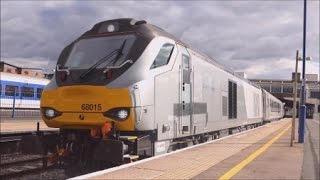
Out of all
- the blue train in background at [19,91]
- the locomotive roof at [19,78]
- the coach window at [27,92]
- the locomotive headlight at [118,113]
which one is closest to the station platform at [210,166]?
the locomotive headlight at [118,113]

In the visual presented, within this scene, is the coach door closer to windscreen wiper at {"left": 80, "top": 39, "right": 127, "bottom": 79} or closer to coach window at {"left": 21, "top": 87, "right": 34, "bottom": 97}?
windscreen wiper at {"left": 80, "top": 39, "right": 127, "bottom": 79}

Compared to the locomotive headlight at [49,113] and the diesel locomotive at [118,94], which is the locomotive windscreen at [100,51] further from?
the locomotive headlight at [49,113]

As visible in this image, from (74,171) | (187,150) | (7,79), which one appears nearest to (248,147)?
(187,150)

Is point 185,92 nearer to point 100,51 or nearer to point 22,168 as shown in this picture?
point 100,51

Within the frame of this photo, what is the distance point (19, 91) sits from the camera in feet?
122

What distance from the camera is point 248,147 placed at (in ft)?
54.2

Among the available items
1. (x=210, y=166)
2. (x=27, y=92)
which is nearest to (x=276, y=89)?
(x=27, y=92)

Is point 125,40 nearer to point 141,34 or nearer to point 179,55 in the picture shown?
point 141,34

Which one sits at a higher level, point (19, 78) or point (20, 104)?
point (19, 78)

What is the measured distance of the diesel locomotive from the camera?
32.2ft

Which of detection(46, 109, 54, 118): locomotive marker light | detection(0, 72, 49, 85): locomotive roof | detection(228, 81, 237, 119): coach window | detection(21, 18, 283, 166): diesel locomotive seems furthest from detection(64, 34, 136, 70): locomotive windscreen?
detection(0, 72, 49, 85): locomotive roof

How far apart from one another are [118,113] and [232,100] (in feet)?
35.2

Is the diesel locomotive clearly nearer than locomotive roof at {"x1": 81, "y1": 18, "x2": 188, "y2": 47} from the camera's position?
Yes

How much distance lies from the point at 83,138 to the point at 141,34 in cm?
264
